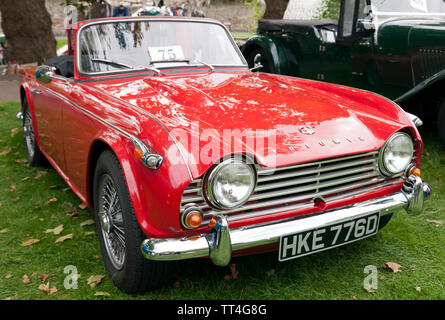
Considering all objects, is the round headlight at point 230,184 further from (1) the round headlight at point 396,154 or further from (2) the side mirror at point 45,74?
(2) the side mirror at point 45,74

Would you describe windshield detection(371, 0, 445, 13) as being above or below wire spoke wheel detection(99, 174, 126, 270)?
above

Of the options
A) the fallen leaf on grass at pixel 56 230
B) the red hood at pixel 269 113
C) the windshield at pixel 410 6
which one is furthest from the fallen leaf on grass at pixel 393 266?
the windshield at pixel 410 6

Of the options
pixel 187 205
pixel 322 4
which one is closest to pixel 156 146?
pixel 187 205

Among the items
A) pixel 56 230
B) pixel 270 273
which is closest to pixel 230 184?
pixel 270 273

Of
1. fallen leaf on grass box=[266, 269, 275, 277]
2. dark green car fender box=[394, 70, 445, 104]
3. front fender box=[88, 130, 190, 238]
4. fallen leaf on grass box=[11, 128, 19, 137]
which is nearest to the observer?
front fender box=[88, 130, 190, 238]

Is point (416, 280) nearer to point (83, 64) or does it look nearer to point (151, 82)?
point (151, 82)

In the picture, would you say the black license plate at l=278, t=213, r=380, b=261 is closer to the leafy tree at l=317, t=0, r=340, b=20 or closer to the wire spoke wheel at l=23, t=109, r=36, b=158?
the wire spoke wheel at l=23, t=109, r=36, b=158

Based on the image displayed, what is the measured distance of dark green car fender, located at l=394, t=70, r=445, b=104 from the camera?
12.6ft

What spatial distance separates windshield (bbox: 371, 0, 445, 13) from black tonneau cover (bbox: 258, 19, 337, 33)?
2.47 ft

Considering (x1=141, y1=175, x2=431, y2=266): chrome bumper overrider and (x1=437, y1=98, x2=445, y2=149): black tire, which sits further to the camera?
(x1=437, y1=98, x2=445, y2=149): black tire

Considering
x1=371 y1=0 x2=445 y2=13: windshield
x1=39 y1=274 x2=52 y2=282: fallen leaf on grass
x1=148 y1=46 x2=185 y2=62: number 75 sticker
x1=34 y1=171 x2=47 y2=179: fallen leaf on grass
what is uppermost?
x1=371 y1=0 x2=445 y2=13: windshield

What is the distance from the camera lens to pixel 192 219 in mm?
1844

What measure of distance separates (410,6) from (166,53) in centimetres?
311

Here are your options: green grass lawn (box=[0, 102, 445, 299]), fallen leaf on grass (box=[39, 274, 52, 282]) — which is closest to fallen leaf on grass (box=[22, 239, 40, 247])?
green grass lawn (box=[0, 102, 445, 299])
